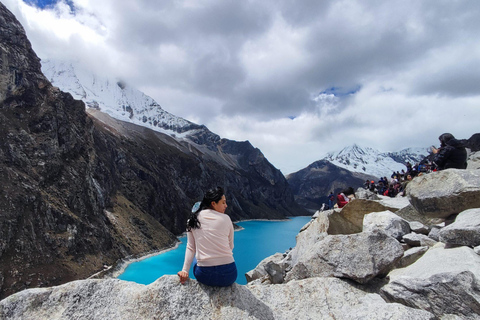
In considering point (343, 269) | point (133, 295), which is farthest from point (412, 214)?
point (133, 295)

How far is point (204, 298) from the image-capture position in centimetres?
511

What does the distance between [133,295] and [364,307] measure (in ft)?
13.4

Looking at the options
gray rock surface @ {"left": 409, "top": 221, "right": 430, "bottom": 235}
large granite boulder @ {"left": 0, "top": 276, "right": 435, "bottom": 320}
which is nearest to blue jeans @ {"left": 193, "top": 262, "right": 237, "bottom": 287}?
large granite boulder @ {"left": 0, "top": 276, "right": 435, "bottom": 320}

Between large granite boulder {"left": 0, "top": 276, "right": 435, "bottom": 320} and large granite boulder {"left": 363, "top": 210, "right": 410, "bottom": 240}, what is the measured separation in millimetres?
3195

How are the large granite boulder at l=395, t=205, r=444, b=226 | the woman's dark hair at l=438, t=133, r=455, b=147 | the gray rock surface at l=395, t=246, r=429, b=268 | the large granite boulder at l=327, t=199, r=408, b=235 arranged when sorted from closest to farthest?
the gray rock surface at l=395, t=246, r=429, b=268
the large granite boulder at l=395, t=205, r=444, b=226
the woman's dark hair at l=438, t=133, r=455, b=147
the large granite boulder at l=327, t=199, r=408, b=235

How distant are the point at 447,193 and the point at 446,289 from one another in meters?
4.34

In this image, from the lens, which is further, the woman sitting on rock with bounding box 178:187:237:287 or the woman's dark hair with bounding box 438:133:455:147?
the woman's dark hair with bounding box 438:133:455:147

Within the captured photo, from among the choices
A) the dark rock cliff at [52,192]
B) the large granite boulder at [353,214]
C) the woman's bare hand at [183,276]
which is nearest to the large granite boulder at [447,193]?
the large granite boulder at [353,214]

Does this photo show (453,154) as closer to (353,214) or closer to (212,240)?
(353,214)

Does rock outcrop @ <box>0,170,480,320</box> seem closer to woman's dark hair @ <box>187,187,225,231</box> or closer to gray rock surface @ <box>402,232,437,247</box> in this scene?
gray rock surface @ <box>402,232,437,247</box>

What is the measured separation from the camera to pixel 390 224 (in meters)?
8.14

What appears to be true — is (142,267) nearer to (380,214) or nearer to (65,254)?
(65,254)

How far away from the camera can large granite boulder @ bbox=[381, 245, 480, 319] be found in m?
4.24

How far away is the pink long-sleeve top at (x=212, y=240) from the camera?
5137 mm
